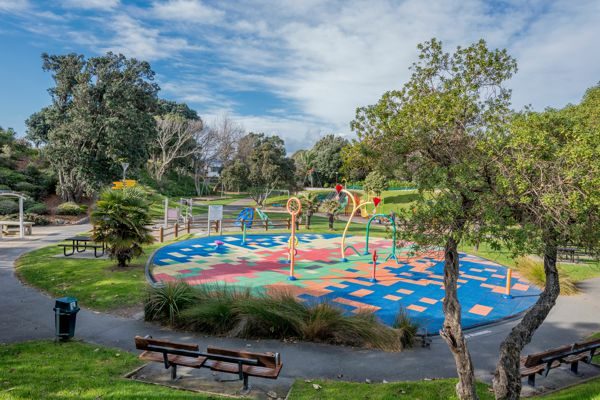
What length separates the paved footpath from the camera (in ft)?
22.2

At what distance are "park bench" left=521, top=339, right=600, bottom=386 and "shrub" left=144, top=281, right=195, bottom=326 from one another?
732 cm

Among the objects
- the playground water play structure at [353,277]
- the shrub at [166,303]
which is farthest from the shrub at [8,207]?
the shrub at [166,303]

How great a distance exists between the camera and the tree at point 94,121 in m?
31.6

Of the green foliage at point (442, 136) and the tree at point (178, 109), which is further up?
the tree at point (178, 109)

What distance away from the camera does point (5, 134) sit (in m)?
42.4

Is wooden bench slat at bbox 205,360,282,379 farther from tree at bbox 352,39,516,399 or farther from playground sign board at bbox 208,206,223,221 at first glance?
playground sign board at bbox 208,206,223,221

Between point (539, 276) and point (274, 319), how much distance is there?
11205mm

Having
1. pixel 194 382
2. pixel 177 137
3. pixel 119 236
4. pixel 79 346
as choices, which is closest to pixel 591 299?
pixel 194 382

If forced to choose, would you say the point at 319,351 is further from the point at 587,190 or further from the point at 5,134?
the point at 5,134

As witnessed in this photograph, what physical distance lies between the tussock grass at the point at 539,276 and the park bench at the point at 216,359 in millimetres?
10820

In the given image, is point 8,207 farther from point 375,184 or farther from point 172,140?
point 375,184

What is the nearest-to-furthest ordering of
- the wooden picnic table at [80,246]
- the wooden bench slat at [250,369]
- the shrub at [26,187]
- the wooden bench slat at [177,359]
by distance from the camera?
the wooden bench slat at [250,369] < the wooden bench slat at [177,359] < the wooden picnic table at [80,246] < the shrub at [26,187]

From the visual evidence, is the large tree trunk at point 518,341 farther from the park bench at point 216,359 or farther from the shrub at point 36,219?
the shrub at point 36,219

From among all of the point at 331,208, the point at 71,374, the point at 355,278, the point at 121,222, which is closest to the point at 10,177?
the point at 121,222
